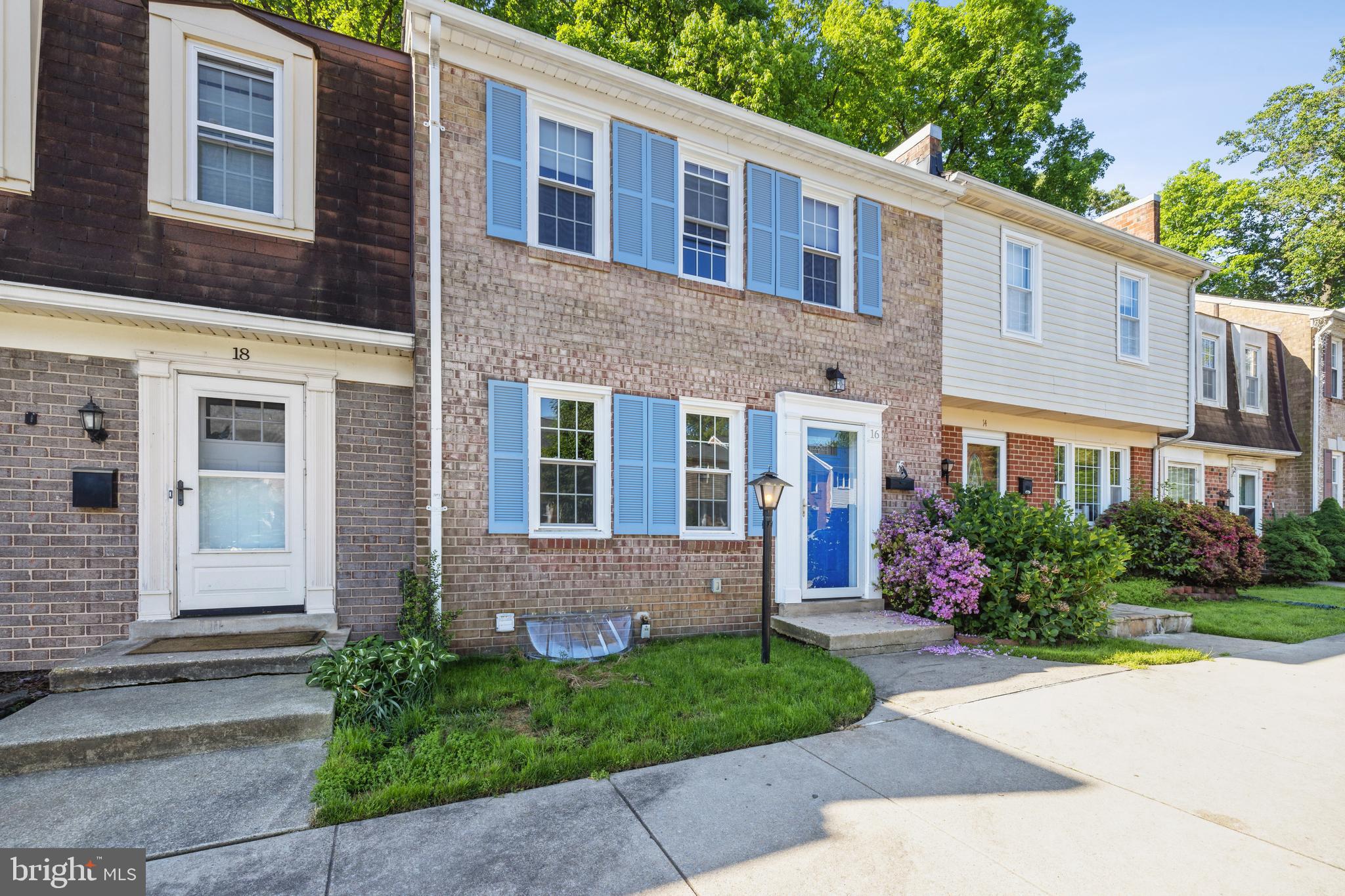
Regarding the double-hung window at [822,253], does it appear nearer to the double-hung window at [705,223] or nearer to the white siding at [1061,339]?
the double-hung window at [705,223]

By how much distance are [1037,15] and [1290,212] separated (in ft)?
46.1

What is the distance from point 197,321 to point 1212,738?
814 cm

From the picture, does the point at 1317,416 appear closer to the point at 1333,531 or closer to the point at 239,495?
the point at 1333,531

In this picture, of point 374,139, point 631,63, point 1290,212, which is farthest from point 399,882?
point 1290,212

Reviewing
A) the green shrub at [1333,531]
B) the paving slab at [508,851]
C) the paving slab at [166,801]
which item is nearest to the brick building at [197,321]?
the paving slab at [166,801]

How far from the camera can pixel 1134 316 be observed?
10484 millimetres

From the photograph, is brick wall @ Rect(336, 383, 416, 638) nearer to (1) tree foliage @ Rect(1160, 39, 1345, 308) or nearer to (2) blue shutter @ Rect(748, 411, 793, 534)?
(2) blue shutter @ Rect(748, 411, 793, 534)

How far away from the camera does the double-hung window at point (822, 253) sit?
754cm

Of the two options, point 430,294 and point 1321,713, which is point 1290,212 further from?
point 430,294

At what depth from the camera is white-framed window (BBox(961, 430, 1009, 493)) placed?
9344mm

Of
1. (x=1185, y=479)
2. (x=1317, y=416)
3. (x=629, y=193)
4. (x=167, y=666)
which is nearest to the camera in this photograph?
(x=167, y=666)

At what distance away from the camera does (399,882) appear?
2404mm

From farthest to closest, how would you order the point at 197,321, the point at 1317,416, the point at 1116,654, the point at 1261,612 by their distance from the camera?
the point at 1317,416 < the point at 1261,612 < the point at 1116,654 < the point at 197,321

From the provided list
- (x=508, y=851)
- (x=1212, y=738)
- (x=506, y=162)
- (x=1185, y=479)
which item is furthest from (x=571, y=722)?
(x=1185, y=479)
